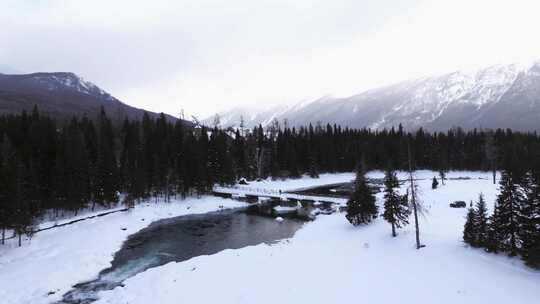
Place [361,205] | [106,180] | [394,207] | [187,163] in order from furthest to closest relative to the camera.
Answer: [187,163] → [106,180] → [361,205] → [394,207]

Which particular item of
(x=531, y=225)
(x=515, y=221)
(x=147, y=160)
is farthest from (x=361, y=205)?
(x=147, y=160)

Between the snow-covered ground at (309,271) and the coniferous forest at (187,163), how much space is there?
135 inches

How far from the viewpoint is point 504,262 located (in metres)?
25.7

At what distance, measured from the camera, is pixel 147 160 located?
81.1 metres

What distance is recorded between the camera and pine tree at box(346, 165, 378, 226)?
44.9 metres

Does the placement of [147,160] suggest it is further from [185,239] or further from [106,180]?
[185,239]

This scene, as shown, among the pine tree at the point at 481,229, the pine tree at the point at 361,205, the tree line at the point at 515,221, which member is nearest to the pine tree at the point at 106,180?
the pine tree at the point at 361,205

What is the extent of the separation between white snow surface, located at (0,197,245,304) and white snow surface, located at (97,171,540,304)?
5932 mm

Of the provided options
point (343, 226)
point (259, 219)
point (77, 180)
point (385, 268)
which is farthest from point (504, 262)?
point (77, 180)

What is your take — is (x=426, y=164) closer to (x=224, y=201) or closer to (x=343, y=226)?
(x=224, y=201)

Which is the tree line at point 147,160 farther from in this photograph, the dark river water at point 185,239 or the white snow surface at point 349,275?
the dark river water at point 185,239

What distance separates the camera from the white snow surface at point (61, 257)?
90.6ft

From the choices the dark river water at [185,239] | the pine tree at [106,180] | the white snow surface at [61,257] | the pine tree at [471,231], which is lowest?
the dark river water at [185,239]

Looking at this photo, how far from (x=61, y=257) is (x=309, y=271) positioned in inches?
1074
